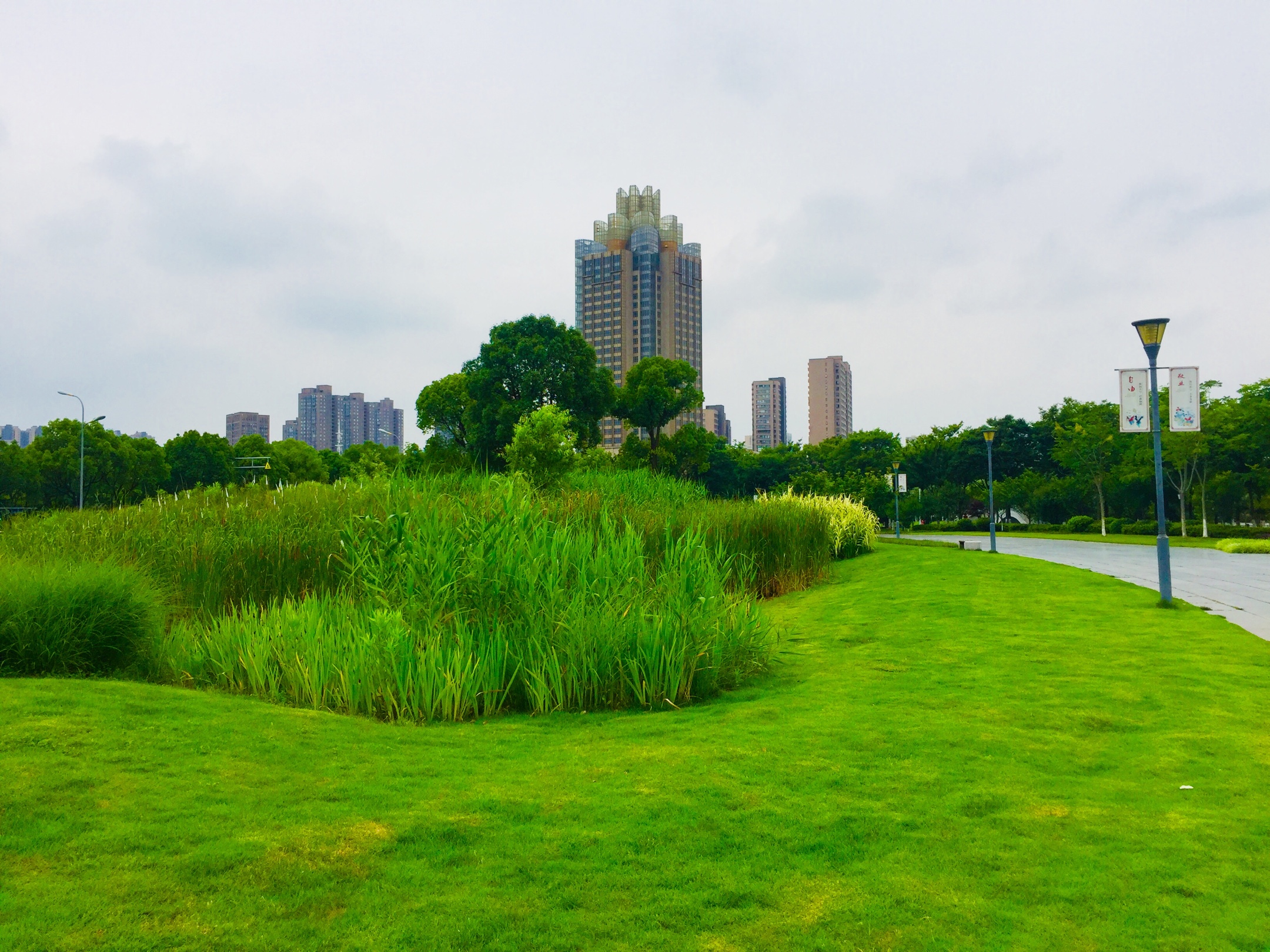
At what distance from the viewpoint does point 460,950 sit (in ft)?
6.86

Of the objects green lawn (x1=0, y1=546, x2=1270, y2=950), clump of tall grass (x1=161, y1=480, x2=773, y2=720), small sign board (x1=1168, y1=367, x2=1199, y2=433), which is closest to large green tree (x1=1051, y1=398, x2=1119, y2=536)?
small sign board (x1=1168, y1=367, x2=1199, y2=433)

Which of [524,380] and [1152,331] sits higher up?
[524,380]

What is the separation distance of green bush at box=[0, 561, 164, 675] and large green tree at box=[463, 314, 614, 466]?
30344 millimetres

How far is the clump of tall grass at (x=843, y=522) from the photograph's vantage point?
1612 centimetres

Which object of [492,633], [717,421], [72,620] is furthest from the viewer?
[717,421]

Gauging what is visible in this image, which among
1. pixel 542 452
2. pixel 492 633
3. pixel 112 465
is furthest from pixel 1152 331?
pixel 112 465

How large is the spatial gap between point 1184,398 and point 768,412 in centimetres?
13084

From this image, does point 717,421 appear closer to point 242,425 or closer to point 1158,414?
point 242,425

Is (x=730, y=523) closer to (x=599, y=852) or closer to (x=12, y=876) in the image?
(x=599, y=852)

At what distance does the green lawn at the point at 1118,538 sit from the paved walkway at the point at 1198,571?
111 centimetres

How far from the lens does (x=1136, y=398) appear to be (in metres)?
10.5

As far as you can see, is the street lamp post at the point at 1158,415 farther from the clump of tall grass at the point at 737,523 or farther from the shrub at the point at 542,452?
the shrub at the point at 542,452

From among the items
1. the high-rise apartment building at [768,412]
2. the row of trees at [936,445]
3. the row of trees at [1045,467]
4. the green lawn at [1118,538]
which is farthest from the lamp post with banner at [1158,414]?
the high-rise apartment building at [768,412]

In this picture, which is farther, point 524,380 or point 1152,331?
point 524,380
